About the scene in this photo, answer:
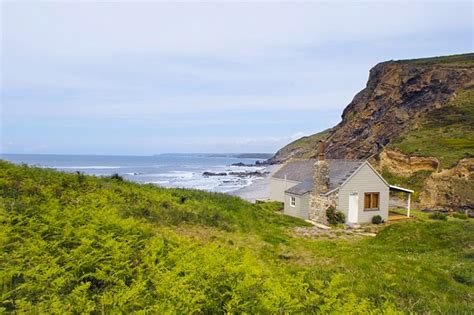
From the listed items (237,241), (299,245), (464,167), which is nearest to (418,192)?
(464,167)

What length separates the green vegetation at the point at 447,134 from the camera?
4103 centimetres

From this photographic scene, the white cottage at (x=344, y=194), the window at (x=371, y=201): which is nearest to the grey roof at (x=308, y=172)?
the white cottage at (x=344, y=194)

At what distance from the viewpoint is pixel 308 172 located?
33.5 m

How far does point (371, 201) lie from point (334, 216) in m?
3.80

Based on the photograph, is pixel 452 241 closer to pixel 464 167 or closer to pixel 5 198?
pixel 5 198

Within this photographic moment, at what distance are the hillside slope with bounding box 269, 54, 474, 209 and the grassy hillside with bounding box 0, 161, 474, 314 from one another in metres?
25.7

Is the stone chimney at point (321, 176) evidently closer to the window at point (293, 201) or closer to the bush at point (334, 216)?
the bush at point (334, 216)

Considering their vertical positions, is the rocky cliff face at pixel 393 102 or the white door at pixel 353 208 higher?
the rocky cliff face at pixel 393 102

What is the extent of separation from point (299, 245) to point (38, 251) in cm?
1012

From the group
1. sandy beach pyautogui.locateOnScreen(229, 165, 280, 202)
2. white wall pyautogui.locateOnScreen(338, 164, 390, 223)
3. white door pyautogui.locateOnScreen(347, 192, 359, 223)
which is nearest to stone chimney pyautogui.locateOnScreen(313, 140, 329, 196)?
white wall pyautogui.locateOnScreen(338, 164, 390, 223)

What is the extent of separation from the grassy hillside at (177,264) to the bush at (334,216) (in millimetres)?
9450

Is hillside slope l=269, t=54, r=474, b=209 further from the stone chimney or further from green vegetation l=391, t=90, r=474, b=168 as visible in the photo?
the stone chimney

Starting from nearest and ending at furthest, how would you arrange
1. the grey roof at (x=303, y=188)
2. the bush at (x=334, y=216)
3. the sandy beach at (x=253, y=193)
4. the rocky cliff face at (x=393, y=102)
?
the bush at (x=334, y=216)
the grey roof at (x=303, y=188)
the sandy beach at (x=253, y=193)
the rocky cliff face at (x=393, y=102)

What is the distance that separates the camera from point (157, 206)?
14.3 m
